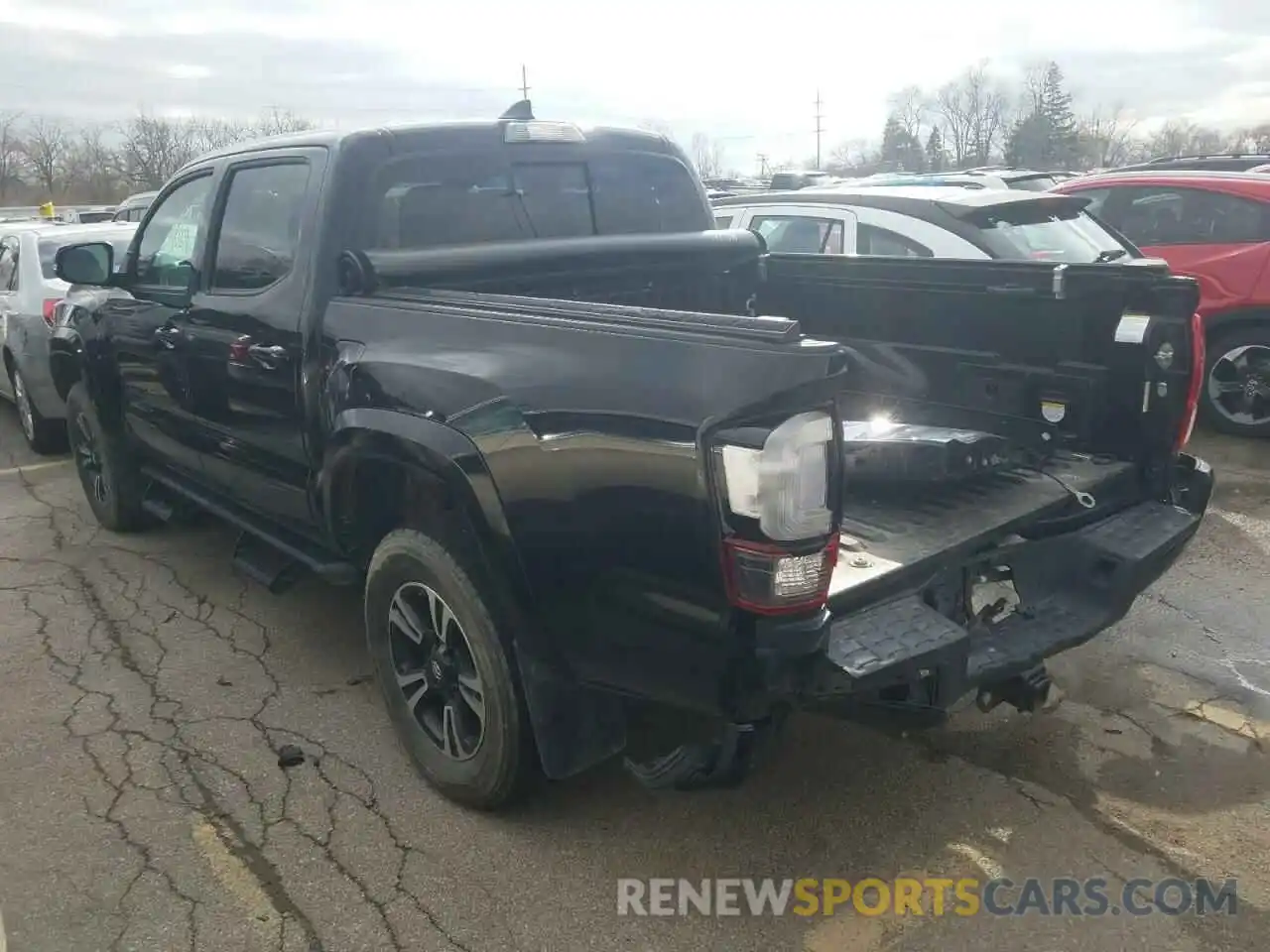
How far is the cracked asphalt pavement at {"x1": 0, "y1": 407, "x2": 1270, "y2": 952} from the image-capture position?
2760 mm

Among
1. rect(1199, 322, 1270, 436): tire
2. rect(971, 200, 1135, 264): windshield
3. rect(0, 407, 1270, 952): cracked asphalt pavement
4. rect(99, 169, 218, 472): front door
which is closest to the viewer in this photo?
rect(0, 407, 1270, 952): cracked asphalt pavement

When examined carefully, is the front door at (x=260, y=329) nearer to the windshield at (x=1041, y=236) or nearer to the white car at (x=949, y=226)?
the white car at (x=949, y=226)

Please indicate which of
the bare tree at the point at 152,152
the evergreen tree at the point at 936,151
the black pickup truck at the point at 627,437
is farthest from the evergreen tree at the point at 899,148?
the black pickup truck at the point at 627,437

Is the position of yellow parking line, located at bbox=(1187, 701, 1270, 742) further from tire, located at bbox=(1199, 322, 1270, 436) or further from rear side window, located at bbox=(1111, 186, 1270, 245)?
rear side window, located at bbox=(1111, 186, 1270, 245)

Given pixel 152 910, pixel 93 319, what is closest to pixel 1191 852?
pixel 152 910

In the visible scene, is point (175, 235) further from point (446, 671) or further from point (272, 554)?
point (446, 671)

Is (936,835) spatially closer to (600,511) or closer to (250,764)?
(600,511)

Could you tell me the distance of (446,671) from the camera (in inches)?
127

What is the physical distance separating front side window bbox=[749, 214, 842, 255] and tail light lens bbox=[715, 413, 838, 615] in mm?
4876

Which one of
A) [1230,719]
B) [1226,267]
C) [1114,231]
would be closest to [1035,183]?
[1226,267]

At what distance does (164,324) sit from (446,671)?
2334 millimetres

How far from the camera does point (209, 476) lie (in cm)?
462

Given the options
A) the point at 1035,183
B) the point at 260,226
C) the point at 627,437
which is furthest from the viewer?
the point at 1035,183

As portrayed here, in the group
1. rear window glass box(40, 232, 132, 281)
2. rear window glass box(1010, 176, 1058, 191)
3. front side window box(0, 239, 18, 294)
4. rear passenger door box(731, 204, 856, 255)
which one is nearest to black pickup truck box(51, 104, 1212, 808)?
rear passenger door box(731, 204, 856, 255)
